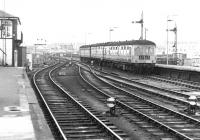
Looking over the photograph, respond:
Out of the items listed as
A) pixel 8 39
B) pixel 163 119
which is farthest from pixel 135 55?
pixel 163 119

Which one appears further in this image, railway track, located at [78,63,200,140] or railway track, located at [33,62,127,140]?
railway track, located at [78,63,200,140]

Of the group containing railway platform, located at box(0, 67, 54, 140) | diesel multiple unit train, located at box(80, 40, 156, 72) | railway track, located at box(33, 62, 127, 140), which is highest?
diesel multiple unit train, located at box(80, 40, 156, 72)

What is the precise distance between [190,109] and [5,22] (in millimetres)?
33427

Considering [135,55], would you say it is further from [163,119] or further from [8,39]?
[163,119]

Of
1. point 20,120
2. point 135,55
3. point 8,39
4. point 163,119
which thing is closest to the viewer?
point 20,120

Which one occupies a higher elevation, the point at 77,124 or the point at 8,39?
the point at 8,39

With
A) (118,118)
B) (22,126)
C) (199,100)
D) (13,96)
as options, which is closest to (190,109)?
(118,118)

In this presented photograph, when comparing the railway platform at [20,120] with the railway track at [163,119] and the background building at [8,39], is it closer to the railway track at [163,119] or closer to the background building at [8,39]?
the railway track at [163,119]

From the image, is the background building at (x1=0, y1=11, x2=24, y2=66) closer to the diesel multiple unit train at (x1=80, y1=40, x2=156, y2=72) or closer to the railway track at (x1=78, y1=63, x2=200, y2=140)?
the diesel multiple unit train at (x1=80, y1=40, x2=156, y2=72)

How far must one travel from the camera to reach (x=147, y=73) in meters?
43.6

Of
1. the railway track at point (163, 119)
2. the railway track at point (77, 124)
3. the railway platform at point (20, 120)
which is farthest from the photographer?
the railway track at point (163, 119)

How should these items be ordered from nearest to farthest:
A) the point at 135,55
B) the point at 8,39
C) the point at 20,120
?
the point at 20,120 < the point at 135,55 < the point at 8,39

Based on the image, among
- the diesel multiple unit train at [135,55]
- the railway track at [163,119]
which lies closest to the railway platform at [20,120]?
the railway track at [163,119]

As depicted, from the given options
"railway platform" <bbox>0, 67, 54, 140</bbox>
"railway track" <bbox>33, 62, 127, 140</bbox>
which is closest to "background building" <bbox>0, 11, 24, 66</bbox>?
"railway platform" <bbox>0, 67, 54, 140</bbox>
